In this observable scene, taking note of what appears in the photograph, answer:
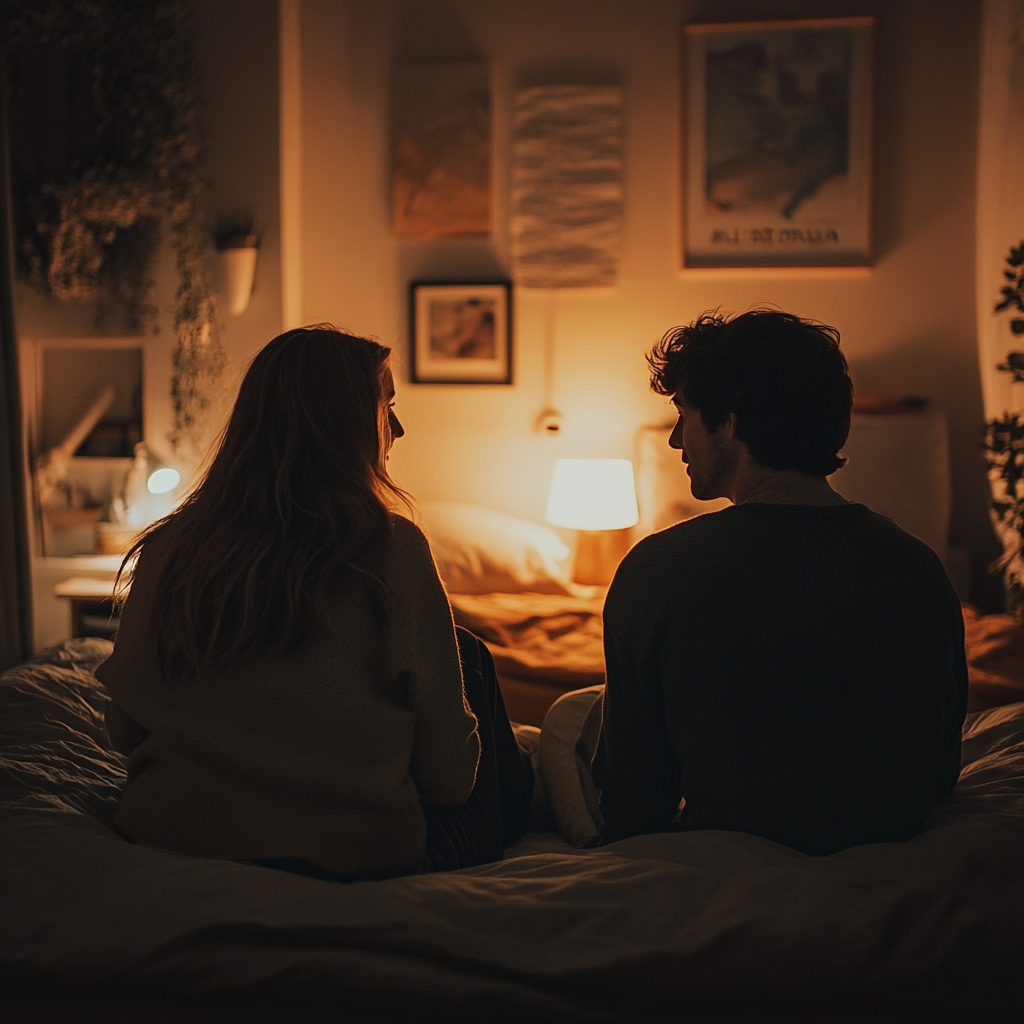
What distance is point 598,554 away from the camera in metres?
3.56

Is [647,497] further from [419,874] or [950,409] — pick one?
[419,874]

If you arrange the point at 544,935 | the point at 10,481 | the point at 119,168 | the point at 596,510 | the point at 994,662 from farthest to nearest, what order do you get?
1. the point at 596,510
2. the point at 119,168
3. the point at 10,481
4. the point at 994,662
5. the point at 544,935

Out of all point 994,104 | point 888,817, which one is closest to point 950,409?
point 994,104

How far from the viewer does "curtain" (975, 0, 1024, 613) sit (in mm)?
2994

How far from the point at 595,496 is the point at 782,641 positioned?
238 cm

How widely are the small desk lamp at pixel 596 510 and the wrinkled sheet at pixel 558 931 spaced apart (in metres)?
2.37

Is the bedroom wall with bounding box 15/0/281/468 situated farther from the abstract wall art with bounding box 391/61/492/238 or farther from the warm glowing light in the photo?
the abstract wall art with bounding box 391/61/492/238

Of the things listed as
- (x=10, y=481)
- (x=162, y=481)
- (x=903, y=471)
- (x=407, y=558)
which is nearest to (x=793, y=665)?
(x=407, y=558)

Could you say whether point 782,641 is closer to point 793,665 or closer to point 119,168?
point 793,665

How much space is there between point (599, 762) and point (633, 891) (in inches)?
10.6

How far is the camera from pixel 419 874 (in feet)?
4.16

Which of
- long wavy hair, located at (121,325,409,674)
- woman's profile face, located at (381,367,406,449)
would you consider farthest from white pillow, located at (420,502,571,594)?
long wavy hair, located at (121,325,409,674)

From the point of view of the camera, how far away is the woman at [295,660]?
3.97 feet

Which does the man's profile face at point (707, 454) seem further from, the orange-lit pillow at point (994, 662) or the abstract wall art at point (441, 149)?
the abstract wall art at point (441, 149)
